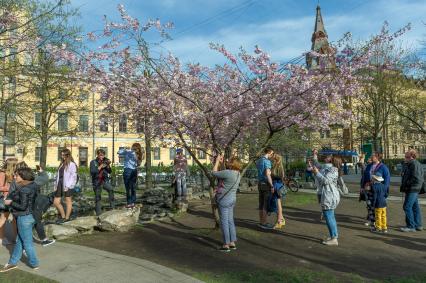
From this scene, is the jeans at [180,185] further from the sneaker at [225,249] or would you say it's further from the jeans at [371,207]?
the sneaker at [225,249]

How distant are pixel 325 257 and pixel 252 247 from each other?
1333 millimetres

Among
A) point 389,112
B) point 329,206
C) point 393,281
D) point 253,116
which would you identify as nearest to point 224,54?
point 253,116

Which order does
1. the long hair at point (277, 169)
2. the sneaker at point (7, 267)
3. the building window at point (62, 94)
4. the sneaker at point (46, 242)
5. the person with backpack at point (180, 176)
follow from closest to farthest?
the sneaker at point (7, 267) < the sneaker at point (46, 242) < the long hair at point (277, 169) < the person with backpack at point (180, 176) < the building window at point (62, 94)

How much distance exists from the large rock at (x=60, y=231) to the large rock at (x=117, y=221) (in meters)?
0.65

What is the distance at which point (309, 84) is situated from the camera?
28.1ft

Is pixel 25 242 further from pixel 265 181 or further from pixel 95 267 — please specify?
pixel 265 181

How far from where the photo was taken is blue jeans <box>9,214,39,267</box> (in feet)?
21.2

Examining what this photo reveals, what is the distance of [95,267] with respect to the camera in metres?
6.36

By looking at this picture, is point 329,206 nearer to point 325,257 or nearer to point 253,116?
point 325,257

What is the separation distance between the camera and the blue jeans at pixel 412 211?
30.2 feet

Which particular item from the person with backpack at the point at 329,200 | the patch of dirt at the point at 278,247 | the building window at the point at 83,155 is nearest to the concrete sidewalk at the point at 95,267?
the patch of dirt at the point at 278,247

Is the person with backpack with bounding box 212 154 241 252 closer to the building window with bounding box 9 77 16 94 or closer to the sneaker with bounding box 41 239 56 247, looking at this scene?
the sneaker with bounding box 41 239 56 247

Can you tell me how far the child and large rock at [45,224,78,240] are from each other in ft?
21.2

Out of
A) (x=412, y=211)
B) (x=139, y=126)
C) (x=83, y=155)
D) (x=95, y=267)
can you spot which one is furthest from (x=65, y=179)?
(x=83, y=155)
